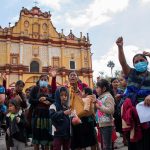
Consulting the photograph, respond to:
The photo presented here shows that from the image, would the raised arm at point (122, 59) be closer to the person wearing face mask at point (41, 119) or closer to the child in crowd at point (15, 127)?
the person wearing face mask at point (41, 119)

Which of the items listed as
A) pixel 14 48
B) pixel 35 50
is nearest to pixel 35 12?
pixel 35 50

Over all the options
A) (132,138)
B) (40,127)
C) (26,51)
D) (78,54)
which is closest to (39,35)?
(26,51)

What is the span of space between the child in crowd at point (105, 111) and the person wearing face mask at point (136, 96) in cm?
105

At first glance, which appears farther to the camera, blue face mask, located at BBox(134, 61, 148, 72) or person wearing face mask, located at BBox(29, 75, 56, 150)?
person wearing face mask, located at BBox(29, 75, 56, 150)

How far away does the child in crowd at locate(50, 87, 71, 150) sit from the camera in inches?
171

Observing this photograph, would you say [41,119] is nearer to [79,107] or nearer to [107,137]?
[79,107]

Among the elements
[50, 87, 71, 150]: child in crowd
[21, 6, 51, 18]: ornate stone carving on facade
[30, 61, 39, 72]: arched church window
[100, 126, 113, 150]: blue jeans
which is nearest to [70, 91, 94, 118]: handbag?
[50, 87, 71, 150]: child in crowd

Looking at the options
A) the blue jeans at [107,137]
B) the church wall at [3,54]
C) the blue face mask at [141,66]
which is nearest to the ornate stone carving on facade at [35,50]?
the church wall at [3,54]

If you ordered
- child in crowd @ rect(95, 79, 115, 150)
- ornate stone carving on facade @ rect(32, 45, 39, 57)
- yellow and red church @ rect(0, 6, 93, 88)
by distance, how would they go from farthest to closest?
ornate stone carving on facade @ rect(32, 45, 39, 57) → yellow and red church @ rect(0, 6, 93, 88) → child in crowd @ rect(95, 79, 115, 150)

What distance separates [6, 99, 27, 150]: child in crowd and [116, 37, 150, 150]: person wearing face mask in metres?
2.62

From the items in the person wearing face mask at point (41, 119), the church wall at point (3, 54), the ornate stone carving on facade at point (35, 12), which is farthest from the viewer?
the ornate stone carving on facade at point (35, 12)

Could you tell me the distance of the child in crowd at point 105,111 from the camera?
4289mm

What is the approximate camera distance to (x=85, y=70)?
36.9m

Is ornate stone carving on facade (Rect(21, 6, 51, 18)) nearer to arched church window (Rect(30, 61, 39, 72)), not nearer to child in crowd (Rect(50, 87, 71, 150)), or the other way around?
arched church window (Rect(30, 61, 39, 72))
